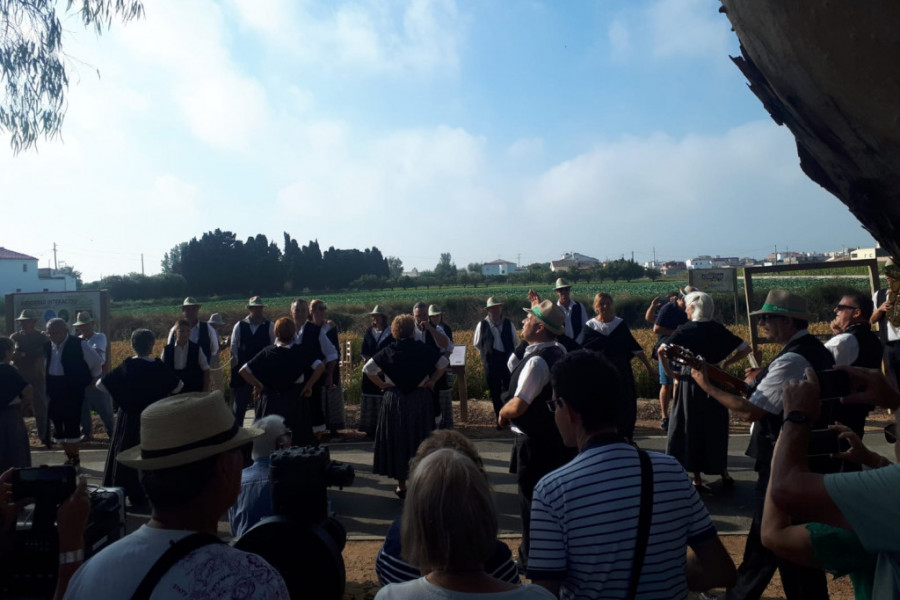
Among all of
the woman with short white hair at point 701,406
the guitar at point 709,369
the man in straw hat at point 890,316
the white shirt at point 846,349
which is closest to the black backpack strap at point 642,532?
the man in straw hat at point 890,316

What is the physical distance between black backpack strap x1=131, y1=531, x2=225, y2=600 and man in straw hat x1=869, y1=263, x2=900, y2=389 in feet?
6.11

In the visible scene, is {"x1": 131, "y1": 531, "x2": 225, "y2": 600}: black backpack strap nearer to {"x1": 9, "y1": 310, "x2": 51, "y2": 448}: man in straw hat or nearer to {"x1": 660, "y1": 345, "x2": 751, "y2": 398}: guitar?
{"x1": 660, "y1": 345, "x2": 751, "y2": 398}: guitar

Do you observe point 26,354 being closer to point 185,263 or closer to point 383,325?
point 383,325

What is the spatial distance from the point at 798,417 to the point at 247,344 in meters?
7.87

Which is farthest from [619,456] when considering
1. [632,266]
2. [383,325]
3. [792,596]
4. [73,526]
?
[632,266]

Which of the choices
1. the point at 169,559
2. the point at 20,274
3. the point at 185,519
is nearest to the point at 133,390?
the point at 185,519

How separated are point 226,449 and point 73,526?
2.22 ft

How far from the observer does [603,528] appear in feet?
6.90

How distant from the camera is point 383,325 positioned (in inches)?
357

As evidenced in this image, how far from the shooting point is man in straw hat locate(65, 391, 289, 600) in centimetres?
156

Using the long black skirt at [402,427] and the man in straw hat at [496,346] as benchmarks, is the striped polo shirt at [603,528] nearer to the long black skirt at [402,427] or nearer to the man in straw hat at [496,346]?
the long black skirt at [402,427]

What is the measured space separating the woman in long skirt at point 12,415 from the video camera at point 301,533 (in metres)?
5.06

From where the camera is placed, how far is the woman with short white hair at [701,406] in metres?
5.90

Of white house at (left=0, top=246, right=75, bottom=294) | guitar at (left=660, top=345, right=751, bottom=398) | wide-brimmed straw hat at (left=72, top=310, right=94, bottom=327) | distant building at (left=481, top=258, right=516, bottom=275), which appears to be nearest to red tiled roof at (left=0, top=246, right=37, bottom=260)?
white house at (left=0, top=246, right=75, bottom=294)
